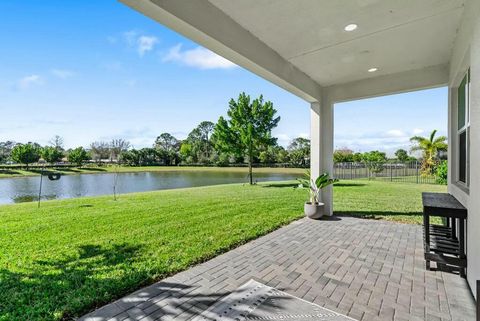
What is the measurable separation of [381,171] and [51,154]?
24752 mm

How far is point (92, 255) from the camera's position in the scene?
3145 millimetres

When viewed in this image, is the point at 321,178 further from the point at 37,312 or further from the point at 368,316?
the point at 37,312

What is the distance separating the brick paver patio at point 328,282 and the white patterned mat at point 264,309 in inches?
3.5

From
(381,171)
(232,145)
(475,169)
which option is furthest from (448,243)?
(381,171)

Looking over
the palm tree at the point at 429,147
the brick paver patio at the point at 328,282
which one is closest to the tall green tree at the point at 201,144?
the palm tree at the point at 429,147

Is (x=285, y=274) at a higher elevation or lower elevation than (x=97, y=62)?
lower

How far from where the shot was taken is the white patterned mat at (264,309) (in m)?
1.92

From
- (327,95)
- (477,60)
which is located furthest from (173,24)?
(327,95)

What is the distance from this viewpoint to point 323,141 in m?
5.71

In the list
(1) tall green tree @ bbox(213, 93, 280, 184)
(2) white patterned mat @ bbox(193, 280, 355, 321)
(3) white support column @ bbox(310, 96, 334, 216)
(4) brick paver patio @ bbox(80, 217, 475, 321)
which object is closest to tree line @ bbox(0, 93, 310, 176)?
(1) tall green tree @ bbox(213, 93, 280, 184)

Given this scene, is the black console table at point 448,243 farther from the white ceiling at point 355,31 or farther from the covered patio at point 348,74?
the white ceiling at point 355,31

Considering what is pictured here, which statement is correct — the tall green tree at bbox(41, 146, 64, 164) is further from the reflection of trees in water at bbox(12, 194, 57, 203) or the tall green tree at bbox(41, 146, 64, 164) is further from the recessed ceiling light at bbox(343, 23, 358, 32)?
the recessed ceiling light at bbox(343, 23, 358, 32)

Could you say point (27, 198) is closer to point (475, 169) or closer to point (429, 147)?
point (475, 169)

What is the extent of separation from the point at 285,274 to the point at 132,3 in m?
3.14
